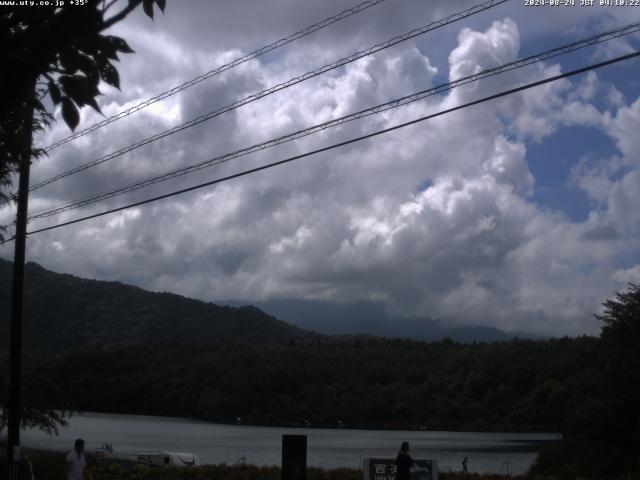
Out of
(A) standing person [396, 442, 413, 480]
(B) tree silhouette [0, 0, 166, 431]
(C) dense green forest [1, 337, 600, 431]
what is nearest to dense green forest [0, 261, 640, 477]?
(C) dense green forest [1, 337, 600, 431]

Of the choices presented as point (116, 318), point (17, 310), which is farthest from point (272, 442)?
point (116, 318)

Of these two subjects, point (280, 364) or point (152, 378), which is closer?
point (152, 378)

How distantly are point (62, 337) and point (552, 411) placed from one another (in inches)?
2582

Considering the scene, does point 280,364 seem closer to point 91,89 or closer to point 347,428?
point 347,428

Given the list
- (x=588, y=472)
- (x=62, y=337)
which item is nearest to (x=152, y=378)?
(x=62, y=337)

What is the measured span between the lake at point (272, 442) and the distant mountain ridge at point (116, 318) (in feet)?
39.7

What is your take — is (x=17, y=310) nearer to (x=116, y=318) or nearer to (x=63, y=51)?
(x=63, y=51)

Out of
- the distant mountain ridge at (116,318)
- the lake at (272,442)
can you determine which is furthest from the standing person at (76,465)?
the distant mountain ridge at (116,318)

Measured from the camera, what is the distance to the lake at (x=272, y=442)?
5465cm

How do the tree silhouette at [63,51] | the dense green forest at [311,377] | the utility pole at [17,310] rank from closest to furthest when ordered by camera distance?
the tree silhouette at [63,51] < the utility pole at [17,310] < the dense green forest at [311,377]

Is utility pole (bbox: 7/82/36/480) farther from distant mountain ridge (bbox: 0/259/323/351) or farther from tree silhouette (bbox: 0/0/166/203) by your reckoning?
distant mountain ridge (bbox: 0/259/323/351)

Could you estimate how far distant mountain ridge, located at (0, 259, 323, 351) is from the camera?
107062mm

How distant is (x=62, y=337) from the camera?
115 meters

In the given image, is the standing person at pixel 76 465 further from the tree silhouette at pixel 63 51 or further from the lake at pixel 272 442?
the lake at pixel 272 442
